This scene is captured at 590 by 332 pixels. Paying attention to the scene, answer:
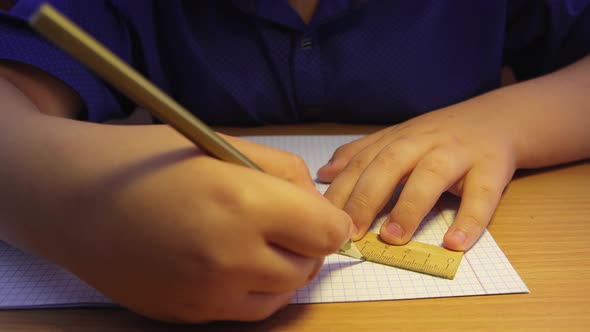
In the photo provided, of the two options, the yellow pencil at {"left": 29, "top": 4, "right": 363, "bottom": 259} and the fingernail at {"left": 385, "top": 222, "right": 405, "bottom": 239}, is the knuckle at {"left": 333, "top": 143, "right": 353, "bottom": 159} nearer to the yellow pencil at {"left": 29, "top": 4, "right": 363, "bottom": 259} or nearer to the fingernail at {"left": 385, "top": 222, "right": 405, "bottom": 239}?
the fingernail at {"left": 385, "top": 222, "right": 405, "bottom": 239}

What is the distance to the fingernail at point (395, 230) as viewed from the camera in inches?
18.5

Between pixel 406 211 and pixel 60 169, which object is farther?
pixel 406 211

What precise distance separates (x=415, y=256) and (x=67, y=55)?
537 millimetres

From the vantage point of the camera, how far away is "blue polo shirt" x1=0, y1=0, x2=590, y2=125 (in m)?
0.78

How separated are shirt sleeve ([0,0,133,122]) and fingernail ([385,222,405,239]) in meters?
0.47

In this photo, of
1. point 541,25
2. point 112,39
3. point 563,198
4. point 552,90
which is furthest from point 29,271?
point 541,25

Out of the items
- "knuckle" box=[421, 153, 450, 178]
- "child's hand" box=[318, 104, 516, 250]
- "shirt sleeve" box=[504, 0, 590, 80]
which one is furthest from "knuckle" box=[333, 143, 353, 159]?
"shirt sleeve" box=[504, 0, 590, 80]

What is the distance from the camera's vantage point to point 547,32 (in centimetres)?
82

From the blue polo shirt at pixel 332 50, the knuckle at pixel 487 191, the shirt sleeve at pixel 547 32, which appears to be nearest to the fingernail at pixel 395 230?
the knuckle at pixel 487 191

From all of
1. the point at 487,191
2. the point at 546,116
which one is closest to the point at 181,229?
the point at 487,191

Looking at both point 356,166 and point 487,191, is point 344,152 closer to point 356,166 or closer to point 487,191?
point 356,166

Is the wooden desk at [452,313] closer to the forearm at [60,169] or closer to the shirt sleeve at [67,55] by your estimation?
the forearm at [60,169]

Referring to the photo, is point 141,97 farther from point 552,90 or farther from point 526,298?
point 552,90

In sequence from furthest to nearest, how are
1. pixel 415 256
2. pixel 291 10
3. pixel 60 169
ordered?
pixel 291 10 → pixel 415 256 → pixel 60 169
